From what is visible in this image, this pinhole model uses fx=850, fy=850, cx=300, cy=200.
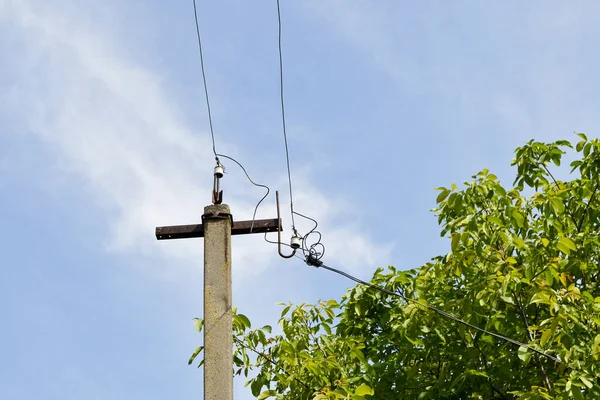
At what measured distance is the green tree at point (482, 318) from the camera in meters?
8.14

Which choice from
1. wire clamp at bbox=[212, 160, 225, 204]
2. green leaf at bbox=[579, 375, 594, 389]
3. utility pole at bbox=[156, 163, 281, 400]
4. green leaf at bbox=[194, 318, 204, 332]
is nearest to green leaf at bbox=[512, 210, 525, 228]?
green leaf at bbox=[579, 375, 594, 389]

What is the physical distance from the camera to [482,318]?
29.3ft

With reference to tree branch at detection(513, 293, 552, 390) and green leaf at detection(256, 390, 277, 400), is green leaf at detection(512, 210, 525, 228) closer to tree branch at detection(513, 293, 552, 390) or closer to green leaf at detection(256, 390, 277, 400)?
tree branch at detection(513, 293, 552, 390)

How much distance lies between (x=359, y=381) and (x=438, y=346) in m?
0.98

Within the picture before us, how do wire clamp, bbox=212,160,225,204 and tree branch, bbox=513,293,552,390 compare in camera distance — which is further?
tree branch, bbox=513,293,552,390

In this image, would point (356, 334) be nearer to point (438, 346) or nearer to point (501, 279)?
point (438, 346)

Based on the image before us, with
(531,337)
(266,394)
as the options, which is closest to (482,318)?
(531,337)

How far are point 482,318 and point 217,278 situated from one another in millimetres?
3327

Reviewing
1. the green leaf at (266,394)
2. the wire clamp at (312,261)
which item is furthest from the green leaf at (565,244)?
the green leaf at (266,394)

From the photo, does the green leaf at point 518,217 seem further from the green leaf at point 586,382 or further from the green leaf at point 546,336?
the green leaf at point 586,382

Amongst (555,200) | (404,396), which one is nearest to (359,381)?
(404,396)

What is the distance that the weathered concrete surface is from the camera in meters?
6.52

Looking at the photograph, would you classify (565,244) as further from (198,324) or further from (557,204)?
(198,324)

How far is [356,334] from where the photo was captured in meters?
10.5
